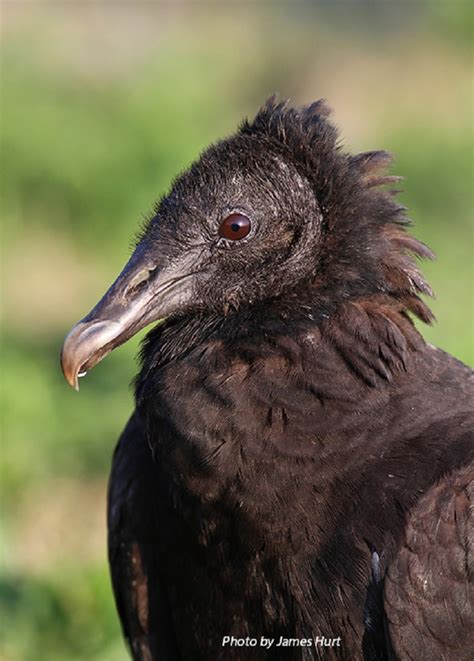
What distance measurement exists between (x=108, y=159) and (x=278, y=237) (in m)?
6.03

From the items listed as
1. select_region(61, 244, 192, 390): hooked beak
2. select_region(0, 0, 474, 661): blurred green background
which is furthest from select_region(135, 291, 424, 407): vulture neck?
select_region(0, 0, 474, 661): blurred green background

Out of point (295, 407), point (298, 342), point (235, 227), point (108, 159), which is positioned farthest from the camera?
point (108, 159)

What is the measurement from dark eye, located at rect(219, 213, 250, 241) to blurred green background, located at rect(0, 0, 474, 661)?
1.97m

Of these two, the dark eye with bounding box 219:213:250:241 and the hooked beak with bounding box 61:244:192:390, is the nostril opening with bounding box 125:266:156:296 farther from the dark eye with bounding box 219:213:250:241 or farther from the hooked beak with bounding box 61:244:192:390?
the dark eye with bounding box 219:213:250:241

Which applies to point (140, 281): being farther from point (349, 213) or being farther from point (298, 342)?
point (349, 213)

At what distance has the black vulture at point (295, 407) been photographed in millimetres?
3375

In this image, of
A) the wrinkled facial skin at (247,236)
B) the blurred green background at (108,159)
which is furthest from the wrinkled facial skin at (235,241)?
the blurred green background at (108,159)

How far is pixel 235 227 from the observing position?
368cm

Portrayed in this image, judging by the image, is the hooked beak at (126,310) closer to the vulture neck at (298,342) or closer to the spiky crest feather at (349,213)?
the vulture neck at (298,342)

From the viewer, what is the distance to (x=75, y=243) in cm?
963

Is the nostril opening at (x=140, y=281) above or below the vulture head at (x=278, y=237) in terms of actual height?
below

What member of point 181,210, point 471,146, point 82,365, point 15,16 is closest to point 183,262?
point 181,210

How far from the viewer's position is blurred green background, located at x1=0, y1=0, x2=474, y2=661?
5.96m

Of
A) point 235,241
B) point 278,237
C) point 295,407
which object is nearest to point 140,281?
point 235,241
